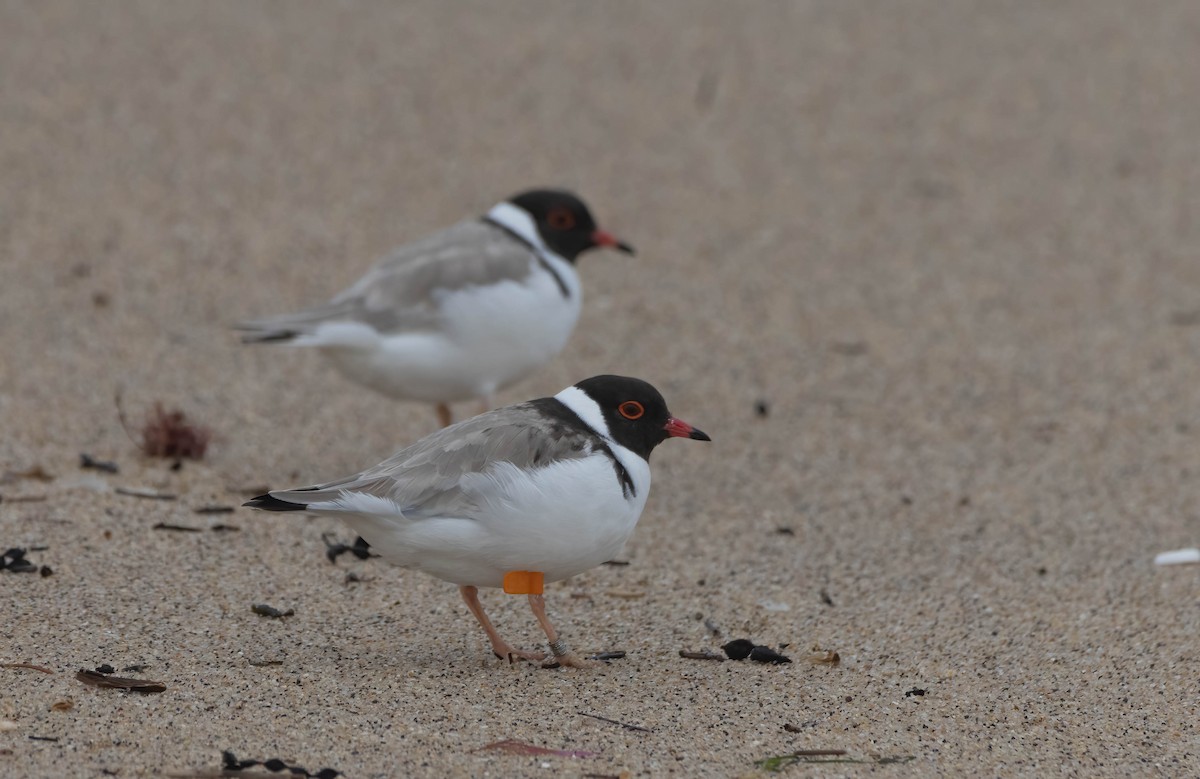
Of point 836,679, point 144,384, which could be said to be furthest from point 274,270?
point 836,679

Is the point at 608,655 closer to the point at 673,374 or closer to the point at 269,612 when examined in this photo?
the point at 269,612

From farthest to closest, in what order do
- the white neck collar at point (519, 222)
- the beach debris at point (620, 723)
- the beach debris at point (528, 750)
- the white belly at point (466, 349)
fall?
the white neck collar at point (519, 222)
the white belly at point (466, 349)
the beach debris at point (620, 723)
the beach debris at point (528, 750)

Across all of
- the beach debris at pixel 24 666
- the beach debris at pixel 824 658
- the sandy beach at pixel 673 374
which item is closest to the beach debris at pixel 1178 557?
the sandy beach at pixel 673 374

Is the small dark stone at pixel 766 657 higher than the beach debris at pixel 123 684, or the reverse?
the small dark stone at pixel 766 657

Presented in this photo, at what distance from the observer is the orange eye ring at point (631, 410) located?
498 centimetres

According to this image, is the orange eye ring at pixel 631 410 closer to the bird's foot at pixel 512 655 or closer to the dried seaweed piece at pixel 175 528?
the bird's foot at pixel 512 655

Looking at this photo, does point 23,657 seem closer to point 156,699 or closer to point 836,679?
Answer: point 156,699

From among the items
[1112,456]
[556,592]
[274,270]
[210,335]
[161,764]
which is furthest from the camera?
[274,270]

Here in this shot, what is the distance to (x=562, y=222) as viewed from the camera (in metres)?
7.56

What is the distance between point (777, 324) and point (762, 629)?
3.79 metres

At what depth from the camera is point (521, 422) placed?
15.9ft

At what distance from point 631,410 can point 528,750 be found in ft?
4.39

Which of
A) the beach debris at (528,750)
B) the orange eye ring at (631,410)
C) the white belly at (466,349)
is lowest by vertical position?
the beach debris at (528,750)

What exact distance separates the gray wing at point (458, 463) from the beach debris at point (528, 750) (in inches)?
31.1
